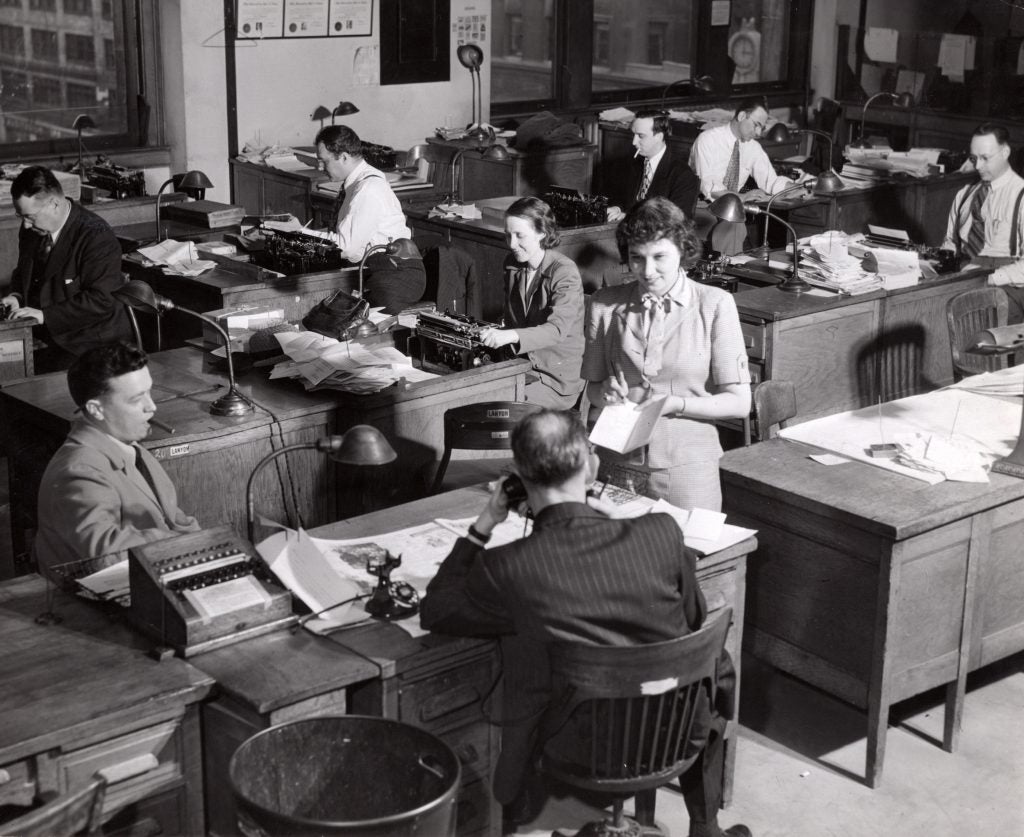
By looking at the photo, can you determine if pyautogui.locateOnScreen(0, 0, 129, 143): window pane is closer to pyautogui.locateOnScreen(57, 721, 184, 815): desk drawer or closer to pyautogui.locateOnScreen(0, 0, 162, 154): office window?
pyautogui.locateOnScreen(0, 0, 162, 154): office window

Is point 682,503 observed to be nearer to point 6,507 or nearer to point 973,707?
point 973,707

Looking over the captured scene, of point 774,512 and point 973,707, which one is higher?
point 774,512

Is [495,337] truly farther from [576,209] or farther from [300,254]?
[576,209]

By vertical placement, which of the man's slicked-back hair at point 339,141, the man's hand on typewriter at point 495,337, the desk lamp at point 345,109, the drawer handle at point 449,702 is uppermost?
the desk lamp at point 345,109

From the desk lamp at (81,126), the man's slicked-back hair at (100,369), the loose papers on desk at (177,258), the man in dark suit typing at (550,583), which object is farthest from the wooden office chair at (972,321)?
the desk lamp at (81,126)

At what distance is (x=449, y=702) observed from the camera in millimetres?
3211

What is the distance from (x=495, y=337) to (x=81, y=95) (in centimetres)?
513

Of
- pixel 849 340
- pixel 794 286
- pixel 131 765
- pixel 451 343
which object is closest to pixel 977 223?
pixel 849 340

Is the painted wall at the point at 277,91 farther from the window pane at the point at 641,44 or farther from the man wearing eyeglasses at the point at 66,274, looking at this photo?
the man wearing eyeglasses at the point at 66,274

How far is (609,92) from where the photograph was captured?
11438mm

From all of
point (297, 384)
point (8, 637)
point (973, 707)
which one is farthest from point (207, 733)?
point (973, 707)

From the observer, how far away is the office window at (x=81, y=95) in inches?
358

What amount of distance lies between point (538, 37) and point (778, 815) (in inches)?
327

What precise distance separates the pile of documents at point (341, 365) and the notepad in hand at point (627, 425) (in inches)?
50.3
